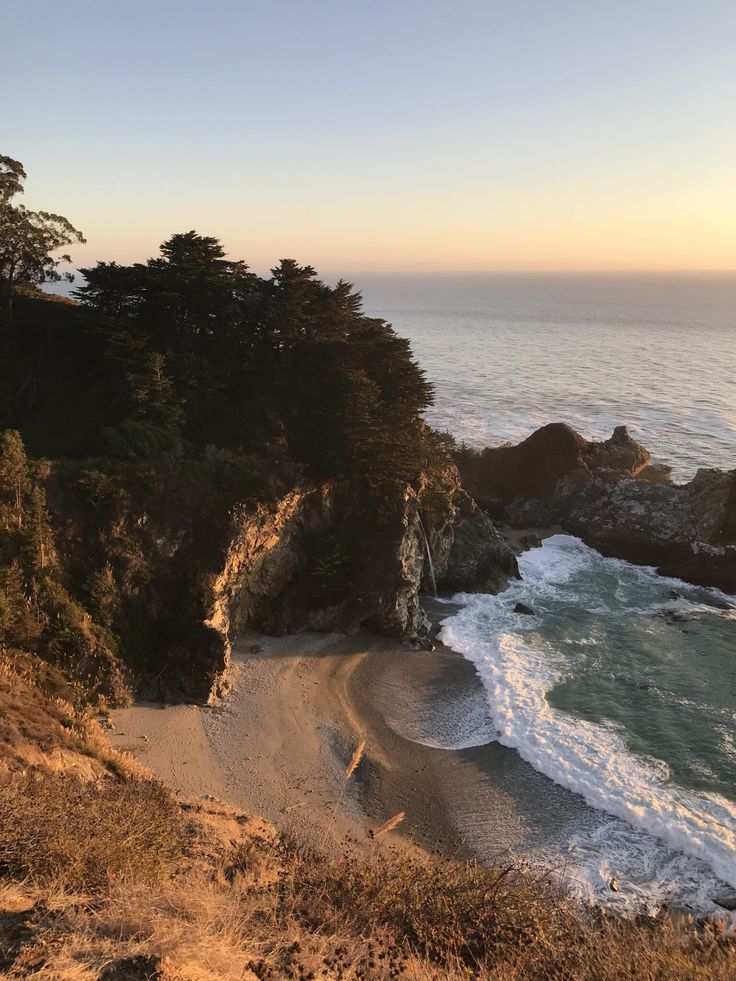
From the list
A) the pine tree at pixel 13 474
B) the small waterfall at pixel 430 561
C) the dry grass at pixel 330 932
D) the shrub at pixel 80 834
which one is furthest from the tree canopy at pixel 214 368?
the dry grass at pixel 330 932

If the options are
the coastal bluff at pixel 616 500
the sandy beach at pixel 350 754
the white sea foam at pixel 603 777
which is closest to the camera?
the white sea foam at pixel 603 777

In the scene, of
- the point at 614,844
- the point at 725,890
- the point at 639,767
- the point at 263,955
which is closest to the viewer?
the point at 263,955

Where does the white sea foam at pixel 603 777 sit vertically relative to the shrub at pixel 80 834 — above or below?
below

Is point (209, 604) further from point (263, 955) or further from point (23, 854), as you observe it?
point (263, 955)

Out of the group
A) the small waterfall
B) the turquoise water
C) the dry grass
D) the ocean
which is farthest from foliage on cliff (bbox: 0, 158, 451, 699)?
the turquoise water

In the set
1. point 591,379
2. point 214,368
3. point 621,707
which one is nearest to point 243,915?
point 621,707

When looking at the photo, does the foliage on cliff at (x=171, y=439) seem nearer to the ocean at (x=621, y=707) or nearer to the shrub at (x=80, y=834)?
the ocean at (x=621, y=707)

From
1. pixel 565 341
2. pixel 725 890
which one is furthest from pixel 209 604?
pixel 565 341

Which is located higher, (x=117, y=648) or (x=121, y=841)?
(x=121, y=841)
